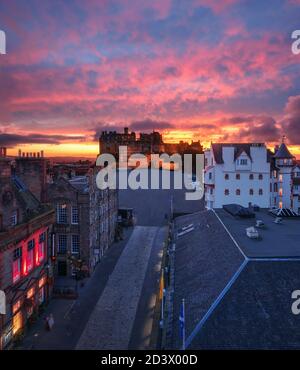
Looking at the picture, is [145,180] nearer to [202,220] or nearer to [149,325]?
A: [202,220]

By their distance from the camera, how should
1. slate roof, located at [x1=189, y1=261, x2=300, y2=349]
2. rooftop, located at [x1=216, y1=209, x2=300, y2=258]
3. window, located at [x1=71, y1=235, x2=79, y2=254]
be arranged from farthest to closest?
1. window, located at [x1=71, y1=235, x2=79, y2=254]
2. rooftop, located at [x1=216, y1=209, x2=300, y2=258]
3. slate roof, located at [x1=189, y1=261, x2=300, y2=349]

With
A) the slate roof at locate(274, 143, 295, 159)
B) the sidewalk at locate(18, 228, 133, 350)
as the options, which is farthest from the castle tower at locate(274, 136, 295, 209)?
the sidewalk at locate(18, 228, 133, 350)

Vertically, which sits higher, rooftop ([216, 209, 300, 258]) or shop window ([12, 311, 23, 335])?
rooftop ([216, 209, 300, 258])

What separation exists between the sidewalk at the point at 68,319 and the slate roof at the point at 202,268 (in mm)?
9455

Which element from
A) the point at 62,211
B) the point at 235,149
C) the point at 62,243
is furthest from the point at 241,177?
the point at 62,243

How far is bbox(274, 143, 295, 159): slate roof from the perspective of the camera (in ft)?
234

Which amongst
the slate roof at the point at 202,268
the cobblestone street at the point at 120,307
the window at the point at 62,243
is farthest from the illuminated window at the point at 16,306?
the window at the point at 62,243

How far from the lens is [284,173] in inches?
2803

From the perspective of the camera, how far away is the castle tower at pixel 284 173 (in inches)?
2803

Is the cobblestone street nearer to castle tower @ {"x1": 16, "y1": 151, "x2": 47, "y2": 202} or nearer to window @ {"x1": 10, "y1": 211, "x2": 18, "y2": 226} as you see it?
window @ {"x1": 10, "y1": 211, "x2": 18, "y2": 226}

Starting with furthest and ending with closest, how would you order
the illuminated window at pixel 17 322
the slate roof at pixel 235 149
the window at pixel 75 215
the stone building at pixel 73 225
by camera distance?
the slate roof at pixel 235 149 < the window at pixel 75 215 < the stone building at pixel 73 225 < the illuminated window at pixel 17 322

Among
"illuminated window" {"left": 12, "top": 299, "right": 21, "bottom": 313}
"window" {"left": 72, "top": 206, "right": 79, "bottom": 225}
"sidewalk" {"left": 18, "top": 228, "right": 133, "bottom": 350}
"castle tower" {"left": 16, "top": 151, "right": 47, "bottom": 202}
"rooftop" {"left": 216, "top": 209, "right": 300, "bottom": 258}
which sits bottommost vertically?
"sidewalk" {"left": 18, "top": 228, "right": 133, "bottom": 350}

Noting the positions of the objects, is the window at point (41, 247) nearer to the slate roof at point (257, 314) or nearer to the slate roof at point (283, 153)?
the slate roof at point (257, 314)

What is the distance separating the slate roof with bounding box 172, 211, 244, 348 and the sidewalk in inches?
372
